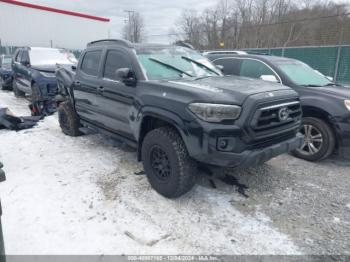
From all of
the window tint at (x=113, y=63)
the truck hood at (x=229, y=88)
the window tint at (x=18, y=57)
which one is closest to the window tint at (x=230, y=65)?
the truck hood at (x=229, y=88)

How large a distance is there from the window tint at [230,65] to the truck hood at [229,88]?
7.87 feet

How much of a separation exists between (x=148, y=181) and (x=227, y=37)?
3698 cm

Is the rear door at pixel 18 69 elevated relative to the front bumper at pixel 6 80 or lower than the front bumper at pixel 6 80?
elevated

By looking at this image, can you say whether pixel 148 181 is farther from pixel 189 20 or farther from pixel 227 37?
pixel 189 20

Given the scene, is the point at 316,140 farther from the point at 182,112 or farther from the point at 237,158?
the point at 182,112

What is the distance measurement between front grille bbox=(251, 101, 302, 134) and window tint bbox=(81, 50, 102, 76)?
2.98 meters

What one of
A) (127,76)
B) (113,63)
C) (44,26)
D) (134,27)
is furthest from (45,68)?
(134,27)

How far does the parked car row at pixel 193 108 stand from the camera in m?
2.88

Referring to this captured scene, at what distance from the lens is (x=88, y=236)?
2744 millimetres

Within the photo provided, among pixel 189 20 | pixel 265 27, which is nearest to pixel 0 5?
pixel 189 20

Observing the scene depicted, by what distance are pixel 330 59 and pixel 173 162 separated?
12484 millimetres

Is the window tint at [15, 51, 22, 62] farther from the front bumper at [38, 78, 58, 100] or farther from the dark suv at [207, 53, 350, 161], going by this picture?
the dark suv at [207, 53, 350, 161]

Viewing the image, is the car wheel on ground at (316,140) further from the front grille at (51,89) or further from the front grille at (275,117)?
the front grille at (51,89)

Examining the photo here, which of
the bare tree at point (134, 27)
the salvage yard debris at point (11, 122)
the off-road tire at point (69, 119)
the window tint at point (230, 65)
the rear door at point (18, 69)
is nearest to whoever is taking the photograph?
the off-road tire at point (69, 119)
